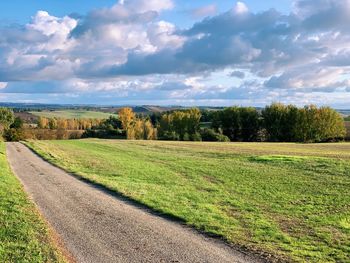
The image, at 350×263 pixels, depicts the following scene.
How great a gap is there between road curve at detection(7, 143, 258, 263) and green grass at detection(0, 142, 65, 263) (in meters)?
0.46

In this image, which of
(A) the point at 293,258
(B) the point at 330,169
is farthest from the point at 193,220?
(B) the point at 330,169

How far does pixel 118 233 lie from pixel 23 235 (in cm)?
247

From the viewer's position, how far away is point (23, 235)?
36.6ft

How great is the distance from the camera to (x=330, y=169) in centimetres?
2739

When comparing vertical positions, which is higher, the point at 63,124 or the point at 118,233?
the point at 118,233

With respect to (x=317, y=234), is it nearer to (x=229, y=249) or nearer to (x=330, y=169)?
(x=229, y=249)

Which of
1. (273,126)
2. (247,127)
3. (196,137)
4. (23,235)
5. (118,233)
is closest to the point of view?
(23,235)

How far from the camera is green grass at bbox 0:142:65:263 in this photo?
948 centimetres

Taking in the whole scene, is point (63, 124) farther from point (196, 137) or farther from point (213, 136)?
point (213, 136)

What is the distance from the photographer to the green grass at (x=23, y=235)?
31.1 ft

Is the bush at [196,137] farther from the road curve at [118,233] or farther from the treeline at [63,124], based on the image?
the road curve at [118,233]

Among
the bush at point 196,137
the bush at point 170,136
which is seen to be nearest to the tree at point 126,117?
the bush at point 170,136

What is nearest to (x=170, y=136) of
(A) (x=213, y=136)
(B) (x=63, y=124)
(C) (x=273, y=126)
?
(A) (x=213, y=136)

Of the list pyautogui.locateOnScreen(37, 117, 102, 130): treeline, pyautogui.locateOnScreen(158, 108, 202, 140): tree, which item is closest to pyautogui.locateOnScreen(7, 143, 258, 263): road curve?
pyautogui.locateOnScreen(158, 108, 202, 140): tree
